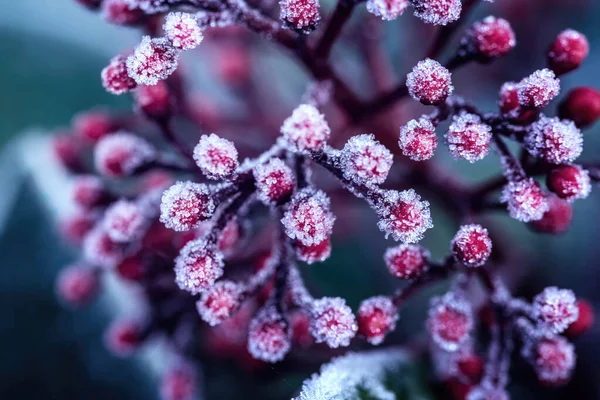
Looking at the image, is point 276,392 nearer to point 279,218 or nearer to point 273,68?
point 279,218

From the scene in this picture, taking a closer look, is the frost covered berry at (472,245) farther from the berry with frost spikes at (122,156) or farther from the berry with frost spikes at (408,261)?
the berry with frost spikes at (122,156)

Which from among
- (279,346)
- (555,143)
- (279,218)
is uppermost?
(555,143)

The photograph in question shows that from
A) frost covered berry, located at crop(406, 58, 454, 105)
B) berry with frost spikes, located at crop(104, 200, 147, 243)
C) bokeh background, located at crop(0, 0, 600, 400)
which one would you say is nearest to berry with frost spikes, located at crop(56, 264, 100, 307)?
bokeh background, located at crop(0, 0, 600, 400)

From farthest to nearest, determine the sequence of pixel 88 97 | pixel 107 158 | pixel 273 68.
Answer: pixel 273 68 < pixel 88 97 < pixel 107 158

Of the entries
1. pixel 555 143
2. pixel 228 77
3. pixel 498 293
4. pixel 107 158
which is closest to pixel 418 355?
pixel 498 293

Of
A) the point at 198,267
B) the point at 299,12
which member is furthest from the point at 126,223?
the point at 299,12

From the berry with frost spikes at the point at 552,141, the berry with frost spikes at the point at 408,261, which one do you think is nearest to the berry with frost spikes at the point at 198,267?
the berry with frost spikes at the point at 408,261

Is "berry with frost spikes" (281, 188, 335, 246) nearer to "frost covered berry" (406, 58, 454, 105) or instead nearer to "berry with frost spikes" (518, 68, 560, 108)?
"frost covered berry" (406, 58, 454, 105)
